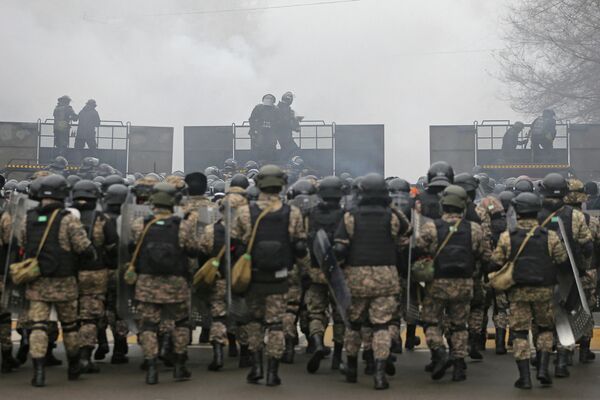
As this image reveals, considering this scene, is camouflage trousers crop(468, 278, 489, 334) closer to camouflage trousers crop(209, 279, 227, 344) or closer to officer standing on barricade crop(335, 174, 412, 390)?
officer standing on barricade crop(335, 174, 412, 390)

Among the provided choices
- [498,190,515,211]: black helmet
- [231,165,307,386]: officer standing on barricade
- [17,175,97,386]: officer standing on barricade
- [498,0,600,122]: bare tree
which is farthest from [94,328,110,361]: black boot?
[498,0,600,122]: bare tree

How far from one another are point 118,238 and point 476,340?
13.6 ft

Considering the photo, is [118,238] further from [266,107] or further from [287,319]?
[266,107]

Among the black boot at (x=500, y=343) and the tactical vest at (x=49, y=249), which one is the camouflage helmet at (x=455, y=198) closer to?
the black boot at (x=500, y=343)

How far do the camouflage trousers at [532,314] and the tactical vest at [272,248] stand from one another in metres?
2.17

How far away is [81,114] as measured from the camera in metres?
22.9

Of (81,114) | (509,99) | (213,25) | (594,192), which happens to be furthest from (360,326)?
(213,25)

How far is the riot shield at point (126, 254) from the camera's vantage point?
891 cm

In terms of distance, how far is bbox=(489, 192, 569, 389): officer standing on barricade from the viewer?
328 inches

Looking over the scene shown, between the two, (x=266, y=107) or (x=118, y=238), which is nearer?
(x=118, y=238)

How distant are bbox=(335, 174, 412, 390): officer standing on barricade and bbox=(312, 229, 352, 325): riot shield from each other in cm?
8

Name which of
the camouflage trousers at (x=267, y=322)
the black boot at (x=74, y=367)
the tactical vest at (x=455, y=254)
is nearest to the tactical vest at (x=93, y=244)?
the black boot at (x=74, y=367)

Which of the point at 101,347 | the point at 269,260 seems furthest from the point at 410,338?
the point at 101,347

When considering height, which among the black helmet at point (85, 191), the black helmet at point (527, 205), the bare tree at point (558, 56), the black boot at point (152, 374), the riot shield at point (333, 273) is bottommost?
the black boot at point (152, 374)
